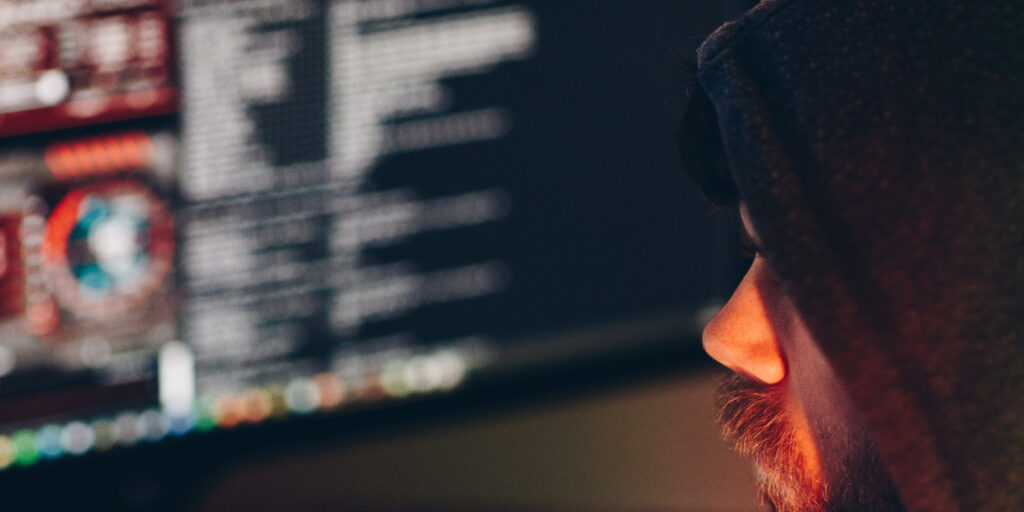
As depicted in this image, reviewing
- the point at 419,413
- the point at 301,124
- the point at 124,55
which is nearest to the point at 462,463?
the point at 419,413

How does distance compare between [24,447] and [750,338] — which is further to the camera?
[24,447]

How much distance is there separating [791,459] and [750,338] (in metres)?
0.06

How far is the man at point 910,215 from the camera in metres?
0.26

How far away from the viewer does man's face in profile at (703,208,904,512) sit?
1.09 feet

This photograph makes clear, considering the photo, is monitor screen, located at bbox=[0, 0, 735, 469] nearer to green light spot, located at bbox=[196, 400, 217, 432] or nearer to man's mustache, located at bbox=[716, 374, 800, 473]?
green light spot, located at bbox=[196, 400, 217, 432]

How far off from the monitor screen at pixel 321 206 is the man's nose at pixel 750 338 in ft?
1.23

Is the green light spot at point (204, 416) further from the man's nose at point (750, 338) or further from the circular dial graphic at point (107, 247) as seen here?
the man's nose at point (750, 338)

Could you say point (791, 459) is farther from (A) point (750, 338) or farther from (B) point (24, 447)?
(B) point (24, 447)

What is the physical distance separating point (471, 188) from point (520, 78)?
4.0 inches

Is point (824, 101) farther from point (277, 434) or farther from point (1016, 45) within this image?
point (277, 434)

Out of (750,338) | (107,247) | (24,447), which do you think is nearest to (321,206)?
(107,247)

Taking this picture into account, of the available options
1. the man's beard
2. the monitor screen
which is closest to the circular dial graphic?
the monitor screen

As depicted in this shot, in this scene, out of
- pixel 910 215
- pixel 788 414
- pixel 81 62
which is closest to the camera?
pixel 910 215

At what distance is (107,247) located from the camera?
0.65 metres
